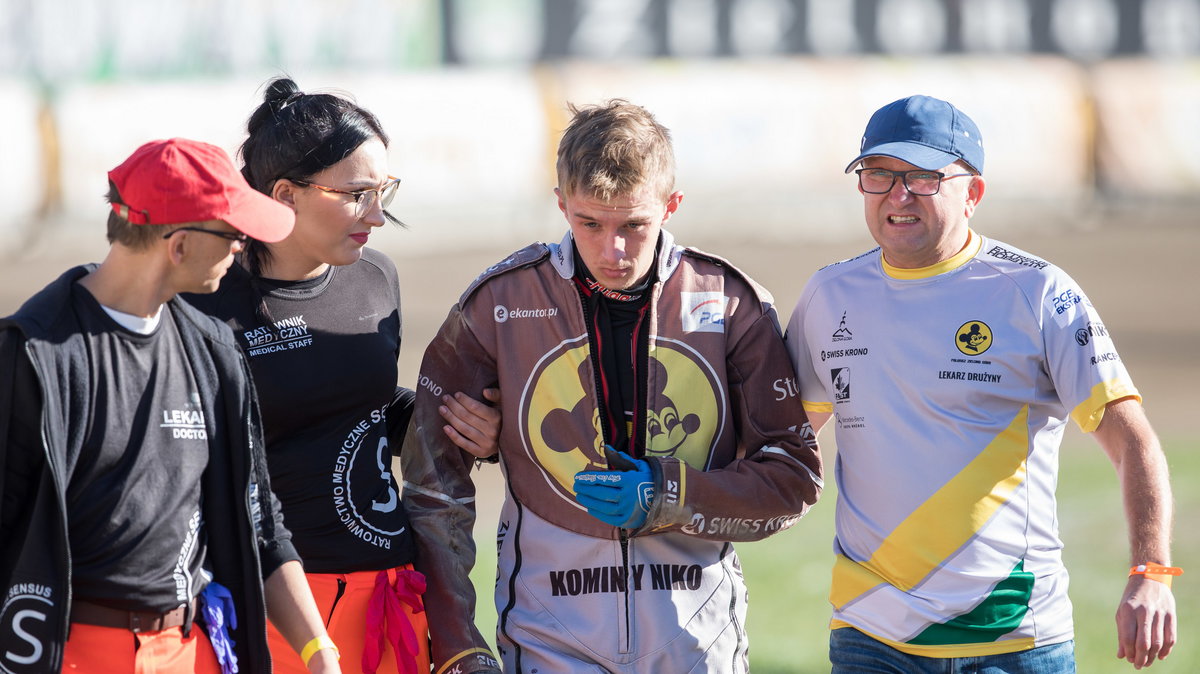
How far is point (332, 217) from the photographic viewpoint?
323cm

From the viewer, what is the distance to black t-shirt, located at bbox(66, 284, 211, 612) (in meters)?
2.42

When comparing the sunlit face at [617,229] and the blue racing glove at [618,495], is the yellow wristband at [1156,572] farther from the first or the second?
the sunlit face at [617,229]

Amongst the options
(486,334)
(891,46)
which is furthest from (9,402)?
(891,46)

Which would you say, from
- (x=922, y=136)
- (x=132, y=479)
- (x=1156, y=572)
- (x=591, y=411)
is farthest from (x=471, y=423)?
(x=1156, y=572)

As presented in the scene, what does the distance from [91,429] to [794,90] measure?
47.6 ft

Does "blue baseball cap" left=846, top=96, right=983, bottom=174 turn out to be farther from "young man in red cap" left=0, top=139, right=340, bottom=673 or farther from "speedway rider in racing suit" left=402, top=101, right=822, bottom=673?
"young man in red cap" left=0, top=139, right=340, bottom=673

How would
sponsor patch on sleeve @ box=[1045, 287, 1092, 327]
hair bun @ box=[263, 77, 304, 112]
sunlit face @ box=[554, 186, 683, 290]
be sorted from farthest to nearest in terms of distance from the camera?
1. hair bun @ box=[263, 77, 304, 112]
2. sponsor patch on sleeve @ box=[1045, 287, 1092, 327]
3. sunlit face @ box=[554, 186, 683, 290]

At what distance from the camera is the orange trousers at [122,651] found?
243 centimetres

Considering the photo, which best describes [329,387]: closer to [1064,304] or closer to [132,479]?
[132,479]

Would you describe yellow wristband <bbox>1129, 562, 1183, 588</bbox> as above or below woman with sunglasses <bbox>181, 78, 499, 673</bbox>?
below

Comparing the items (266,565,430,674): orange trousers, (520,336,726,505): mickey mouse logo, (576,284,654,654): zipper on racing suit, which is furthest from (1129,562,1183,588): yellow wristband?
(266,565,430,674): orange trousers

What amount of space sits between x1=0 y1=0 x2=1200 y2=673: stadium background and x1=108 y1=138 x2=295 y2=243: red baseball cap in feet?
21.2

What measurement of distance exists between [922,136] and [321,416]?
1.64 metres

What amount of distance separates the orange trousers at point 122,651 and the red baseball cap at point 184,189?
77 cm
